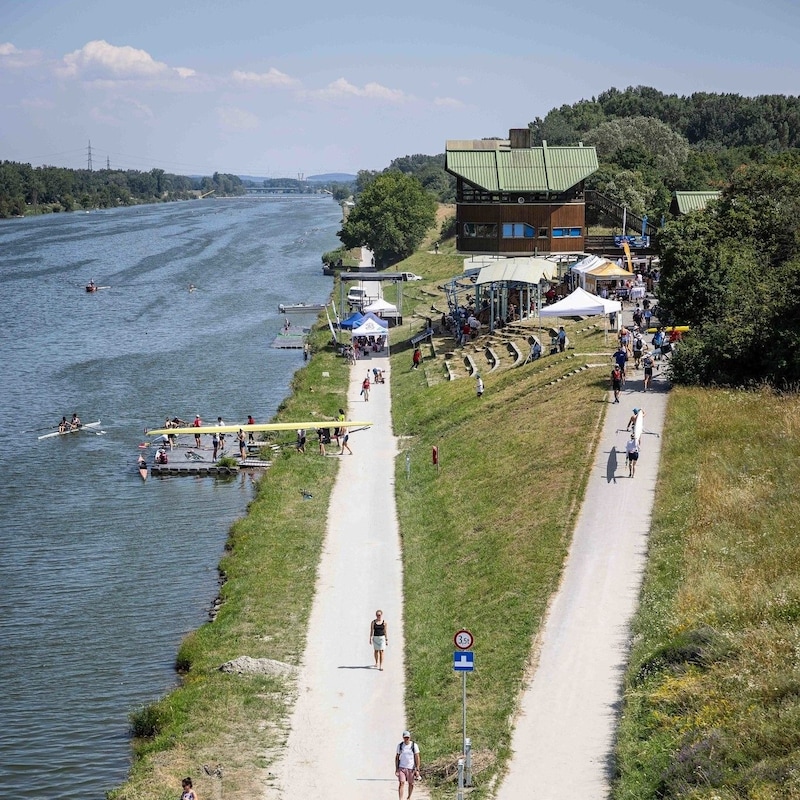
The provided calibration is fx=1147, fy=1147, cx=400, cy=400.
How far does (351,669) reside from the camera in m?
26.6

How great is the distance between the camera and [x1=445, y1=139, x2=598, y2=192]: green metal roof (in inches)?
2667

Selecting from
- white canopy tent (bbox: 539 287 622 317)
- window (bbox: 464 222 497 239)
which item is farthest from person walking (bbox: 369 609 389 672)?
window (bbox: 464 222 497 239)

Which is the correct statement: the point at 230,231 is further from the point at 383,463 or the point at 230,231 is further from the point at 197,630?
the point at 197,630

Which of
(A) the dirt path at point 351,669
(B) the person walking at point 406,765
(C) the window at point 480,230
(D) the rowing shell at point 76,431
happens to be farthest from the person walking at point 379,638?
(C) the window at point 480,230

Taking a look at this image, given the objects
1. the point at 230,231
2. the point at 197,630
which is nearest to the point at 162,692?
the point at 197,630

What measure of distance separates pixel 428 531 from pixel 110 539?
37.4 ft

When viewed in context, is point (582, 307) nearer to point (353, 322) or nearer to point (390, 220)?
point (353, 322)

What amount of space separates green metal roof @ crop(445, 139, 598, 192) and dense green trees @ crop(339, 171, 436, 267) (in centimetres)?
5209

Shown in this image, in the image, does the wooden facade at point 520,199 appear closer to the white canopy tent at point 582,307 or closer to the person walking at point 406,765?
the white canopy tent at point 582,307

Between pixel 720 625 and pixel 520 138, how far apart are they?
5276cm

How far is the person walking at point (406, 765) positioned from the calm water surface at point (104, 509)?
7196mm

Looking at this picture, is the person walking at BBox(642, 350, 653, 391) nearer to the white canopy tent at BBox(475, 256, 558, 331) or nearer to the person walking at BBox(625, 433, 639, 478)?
the person walking at BBox(625, 433, 639, 478)

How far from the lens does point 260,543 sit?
3669 cm

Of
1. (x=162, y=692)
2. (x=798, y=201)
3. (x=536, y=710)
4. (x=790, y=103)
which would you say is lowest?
(x=162, y=692)
